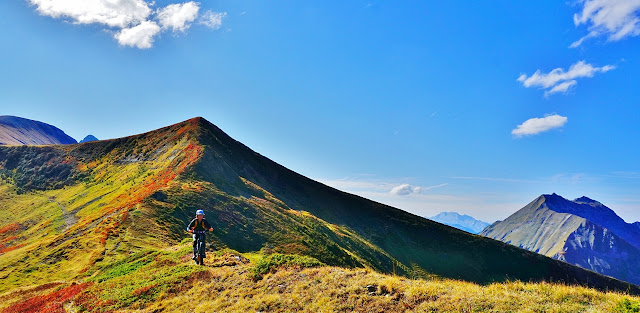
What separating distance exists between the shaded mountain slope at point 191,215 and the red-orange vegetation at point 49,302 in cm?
473

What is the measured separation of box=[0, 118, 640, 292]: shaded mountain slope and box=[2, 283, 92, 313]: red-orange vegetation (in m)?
4.73

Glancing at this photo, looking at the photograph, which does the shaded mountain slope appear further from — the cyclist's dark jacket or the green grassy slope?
the cyclist's dark jacket

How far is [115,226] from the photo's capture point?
113 feet

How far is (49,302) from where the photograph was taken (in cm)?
1825

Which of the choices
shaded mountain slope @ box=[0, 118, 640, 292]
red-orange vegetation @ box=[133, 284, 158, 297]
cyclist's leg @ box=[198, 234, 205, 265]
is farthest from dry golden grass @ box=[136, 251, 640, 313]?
shaded mountain slope @ box=[0, 118, 640, 292]

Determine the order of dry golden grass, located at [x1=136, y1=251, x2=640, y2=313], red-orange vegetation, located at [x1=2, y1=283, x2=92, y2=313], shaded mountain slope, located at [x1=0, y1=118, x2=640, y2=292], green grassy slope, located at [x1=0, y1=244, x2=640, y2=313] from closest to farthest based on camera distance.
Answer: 1. dry golden grass, located at [x1=136, y1=251, x2=640, y2=313]
2. green grassy slope, located at [x1=0, y1=244, x2=640, y2=313]
3. red-orange vegetation, located at [x1=2, y1=283, x2=92, y2=313]
4. shaded mountain slope, located at [x1=0, y1=118, x2=640, y2=292]

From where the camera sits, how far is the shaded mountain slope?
33.3 m

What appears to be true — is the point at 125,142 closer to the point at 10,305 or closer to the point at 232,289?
the point at 10,305

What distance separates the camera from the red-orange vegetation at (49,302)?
17.2m

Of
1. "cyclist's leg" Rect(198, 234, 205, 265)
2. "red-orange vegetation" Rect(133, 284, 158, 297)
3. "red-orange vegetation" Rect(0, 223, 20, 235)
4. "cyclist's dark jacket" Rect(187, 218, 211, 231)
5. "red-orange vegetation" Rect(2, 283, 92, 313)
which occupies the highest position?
"cyclist's dark jacket" Rect(187, 218, 211, 231)

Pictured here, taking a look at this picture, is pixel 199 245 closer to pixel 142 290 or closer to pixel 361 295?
pixel 142 290

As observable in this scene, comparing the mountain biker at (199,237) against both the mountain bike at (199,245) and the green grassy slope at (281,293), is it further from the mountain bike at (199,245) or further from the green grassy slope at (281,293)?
the green grassy slope at (281,293)

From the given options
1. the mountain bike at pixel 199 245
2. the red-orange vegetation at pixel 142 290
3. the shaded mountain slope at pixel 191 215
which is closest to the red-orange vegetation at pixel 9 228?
the shaded mountain slope at pixel 191 215

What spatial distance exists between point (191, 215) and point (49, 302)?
24.3 meters
